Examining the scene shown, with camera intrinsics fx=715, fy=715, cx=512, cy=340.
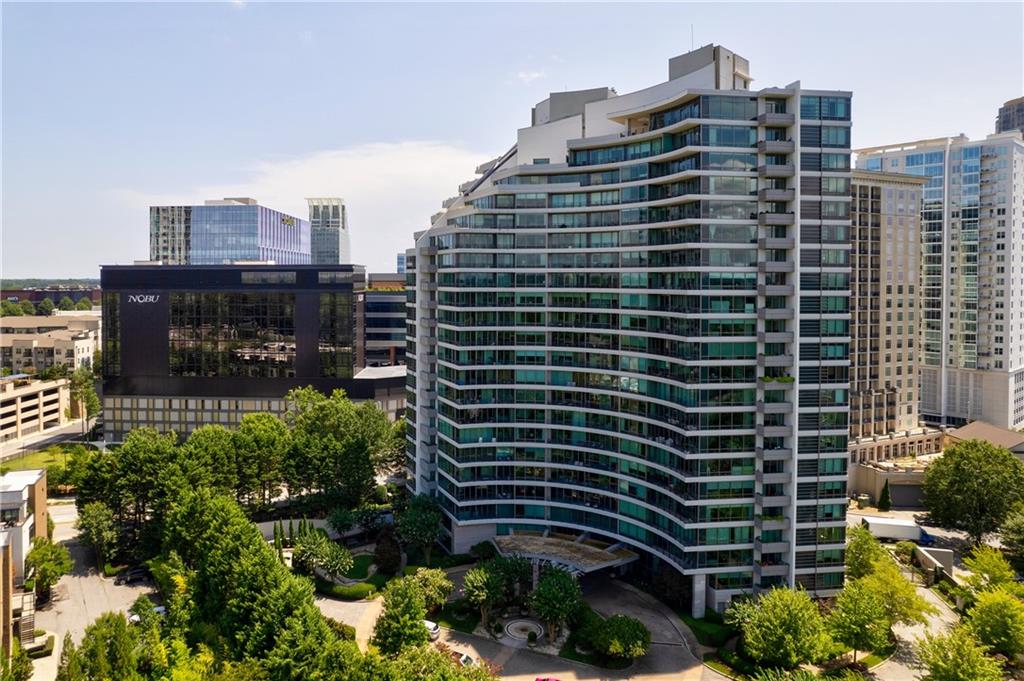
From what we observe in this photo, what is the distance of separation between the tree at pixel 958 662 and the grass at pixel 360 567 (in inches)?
2045

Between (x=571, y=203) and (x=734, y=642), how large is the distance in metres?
45.5

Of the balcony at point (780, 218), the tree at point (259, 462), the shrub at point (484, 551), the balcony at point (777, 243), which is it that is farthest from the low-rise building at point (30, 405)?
the balcony at point (780, 218)

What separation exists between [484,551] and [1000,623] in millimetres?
46149

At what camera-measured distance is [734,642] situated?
6306 cm

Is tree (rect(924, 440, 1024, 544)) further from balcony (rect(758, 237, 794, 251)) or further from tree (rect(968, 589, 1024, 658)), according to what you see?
balcony (rect(758, 237, 794, 251))

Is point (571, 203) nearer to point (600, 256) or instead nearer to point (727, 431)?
point (600, 256)

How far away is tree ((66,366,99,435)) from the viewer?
5625 inches

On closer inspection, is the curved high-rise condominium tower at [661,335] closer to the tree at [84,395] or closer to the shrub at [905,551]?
the shrub at [905,551]

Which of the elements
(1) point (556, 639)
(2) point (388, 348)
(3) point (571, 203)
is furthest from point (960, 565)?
(2) point (388, 348)

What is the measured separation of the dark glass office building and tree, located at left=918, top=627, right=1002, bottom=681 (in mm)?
95771

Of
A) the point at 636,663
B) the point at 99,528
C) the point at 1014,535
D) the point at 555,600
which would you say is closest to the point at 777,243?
the point at 555,600

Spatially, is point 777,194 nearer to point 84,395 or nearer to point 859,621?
point 859,621

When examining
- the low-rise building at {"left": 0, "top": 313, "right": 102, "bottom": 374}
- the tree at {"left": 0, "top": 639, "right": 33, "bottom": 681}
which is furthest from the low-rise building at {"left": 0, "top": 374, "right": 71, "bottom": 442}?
the tree at {"left": 0, "top": 639, "right": 33, "bottom": 681}

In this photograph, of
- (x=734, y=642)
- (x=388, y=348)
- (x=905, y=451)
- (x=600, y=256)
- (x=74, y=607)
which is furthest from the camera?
(x=388, y=348)
